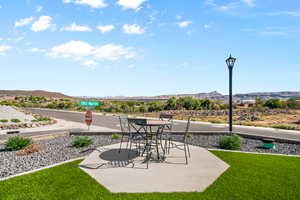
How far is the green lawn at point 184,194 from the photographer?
344 centimetres

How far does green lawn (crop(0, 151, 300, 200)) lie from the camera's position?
344cm

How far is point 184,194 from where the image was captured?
3.52m

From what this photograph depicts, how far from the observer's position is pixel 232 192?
11.7ft

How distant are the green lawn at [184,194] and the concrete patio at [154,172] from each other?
19 centimetres

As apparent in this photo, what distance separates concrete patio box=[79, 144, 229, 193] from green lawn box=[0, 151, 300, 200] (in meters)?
0.19

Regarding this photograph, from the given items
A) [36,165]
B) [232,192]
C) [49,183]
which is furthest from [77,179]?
[232,192]

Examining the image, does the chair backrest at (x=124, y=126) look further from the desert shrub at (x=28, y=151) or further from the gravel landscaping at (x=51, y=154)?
the desert shrub at (x=28, y=151)

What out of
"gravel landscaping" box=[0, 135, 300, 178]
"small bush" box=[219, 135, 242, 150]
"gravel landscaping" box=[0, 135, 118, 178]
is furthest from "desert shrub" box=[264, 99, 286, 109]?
"gravel landscaping" box=[0, 135, 118, 178]

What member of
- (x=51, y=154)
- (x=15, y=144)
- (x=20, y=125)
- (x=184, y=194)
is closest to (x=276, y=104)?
(x=20, y=125)

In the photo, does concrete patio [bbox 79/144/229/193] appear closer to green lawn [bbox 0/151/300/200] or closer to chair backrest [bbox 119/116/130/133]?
green lawn [bbox 0/151/300/200]

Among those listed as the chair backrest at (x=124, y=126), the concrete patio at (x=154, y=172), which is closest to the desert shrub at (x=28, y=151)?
the concrete patio at (x=154, y=172)

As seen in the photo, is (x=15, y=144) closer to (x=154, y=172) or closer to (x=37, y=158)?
(x=37, y=158)

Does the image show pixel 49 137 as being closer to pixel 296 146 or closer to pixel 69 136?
pixel 69 136

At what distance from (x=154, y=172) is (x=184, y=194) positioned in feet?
3.72
